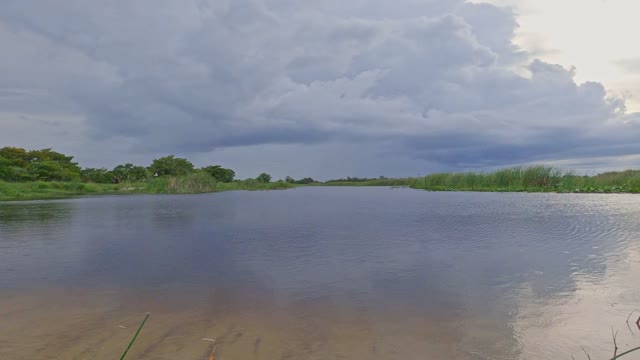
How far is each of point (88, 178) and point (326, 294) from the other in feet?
298

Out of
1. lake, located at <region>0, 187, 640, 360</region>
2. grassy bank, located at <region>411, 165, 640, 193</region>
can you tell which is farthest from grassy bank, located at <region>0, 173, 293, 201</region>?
lake, located at <region>0, 187, 640, 360</region>

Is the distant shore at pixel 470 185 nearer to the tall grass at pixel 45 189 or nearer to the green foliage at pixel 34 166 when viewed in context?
the tall grass at pixel 45 189

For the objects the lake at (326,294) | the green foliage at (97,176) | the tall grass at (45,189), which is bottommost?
the lake at (326,294)

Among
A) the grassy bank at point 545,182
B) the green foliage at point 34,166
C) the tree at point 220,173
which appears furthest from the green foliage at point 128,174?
the grassy bank at point 545,182

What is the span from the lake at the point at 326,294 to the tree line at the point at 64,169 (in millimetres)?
61901

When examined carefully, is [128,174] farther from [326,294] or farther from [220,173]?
[326,294]

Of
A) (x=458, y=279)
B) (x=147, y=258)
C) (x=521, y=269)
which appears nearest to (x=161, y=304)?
(x=147, y=258)

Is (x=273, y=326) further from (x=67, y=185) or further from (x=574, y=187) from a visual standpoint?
(x=67, y=185)

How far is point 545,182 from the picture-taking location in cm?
4278

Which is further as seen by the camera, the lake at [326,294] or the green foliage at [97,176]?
the green foliage at [97,176]

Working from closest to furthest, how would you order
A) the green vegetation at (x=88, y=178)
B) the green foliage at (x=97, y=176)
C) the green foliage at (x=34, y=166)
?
the green vegetation at (x=88, y=178) < the green foliage at (x=34, y=166) < the green foliage at (x=97, y=176)

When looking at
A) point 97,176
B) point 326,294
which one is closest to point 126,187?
point 97,176

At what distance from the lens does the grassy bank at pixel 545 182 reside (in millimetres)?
37938

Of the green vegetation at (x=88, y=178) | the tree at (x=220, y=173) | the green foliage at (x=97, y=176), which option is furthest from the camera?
the tree at (x=220, y=173)
